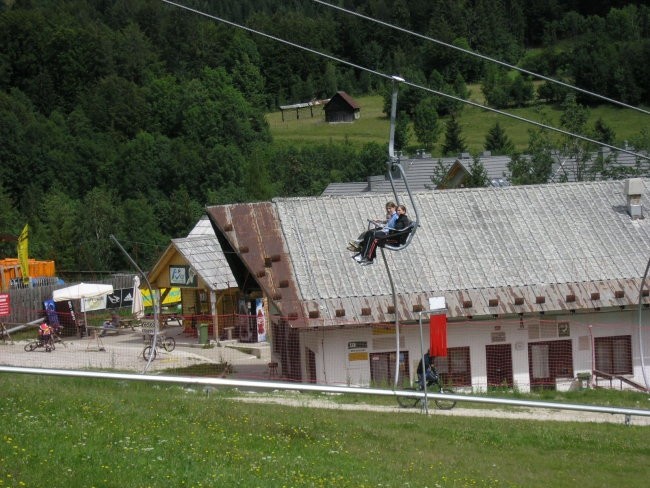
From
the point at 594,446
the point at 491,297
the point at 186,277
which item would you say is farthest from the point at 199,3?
the point at 594,446

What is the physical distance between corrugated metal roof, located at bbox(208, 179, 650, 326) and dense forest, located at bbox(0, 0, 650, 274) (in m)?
31.7

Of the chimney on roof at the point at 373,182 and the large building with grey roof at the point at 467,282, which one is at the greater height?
the chimney on roof at the point at 373,182

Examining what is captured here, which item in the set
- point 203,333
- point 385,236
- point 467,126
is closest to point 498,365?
point 385,236

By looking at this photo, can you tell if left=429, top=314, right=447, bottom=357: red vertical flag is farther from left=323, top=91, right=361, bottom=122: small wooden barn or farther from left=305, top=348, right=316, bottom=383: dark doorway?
left=323, top=91, right=361, bottom=122: small wooden barn

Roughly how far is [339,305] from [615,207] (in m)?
10.2

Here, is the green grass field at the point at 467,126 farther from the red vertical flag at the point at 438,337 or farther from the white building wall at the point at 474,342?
the red vertical flag at the point at 438,337

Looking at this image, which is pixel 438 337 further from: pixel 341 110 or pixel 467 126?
pixel 341 110

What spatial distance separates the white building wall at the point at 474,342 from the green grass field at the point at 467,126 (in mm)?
67189

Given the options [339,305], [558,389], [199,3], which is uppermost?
[199,3]

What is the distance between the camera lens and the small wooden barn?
11662 cm

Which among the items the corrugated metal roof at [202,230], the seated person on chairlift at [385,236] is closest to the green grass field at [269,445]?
the seated person on chairlift at [385,236]

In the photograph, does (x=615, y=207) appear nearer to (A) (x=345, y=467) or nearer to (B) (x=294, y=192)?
(A) (x=345, y=467)

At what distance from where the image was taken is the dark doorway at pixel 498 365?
30.4 metres

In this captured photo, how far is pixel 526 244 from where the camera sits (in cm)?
3394
